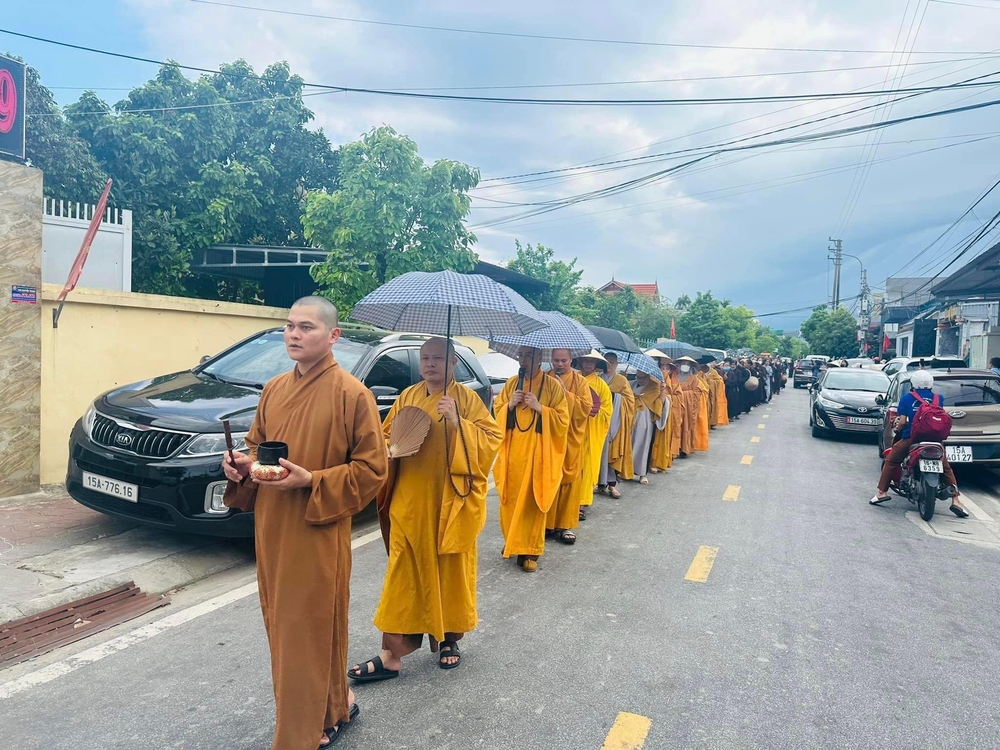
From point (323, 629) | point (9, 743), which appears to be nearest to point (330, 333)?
point (323, 629)

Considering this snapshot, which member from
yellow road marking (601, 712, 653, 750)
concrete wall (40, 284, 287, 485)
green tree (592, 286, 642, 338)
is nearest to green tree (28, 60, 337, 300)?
concrete wall (40, 284, 287, 485)

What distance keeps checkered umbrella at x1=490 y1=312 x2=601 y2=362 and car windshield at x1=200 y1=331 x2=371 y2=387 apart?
1272 mm

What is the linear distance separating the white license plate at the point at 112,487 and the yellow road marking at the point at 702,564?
156 inches

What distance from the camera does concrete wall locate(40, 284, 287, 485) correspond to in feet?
23.3

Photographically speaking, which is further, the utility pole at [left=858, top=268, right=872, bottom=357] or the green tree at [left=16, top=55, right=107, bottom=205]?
the utility pole at [left=858, top=268, right=872, bottom=357]

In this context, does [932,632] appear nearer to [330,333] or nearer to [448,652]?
[448,652]

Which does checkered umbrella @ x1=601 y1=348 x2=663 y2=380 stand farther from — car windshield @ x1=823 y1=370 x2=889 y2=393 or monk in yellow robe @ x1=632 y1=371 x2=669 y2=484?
car windshield @ x1=823 y1=370 x2=889 y2=393

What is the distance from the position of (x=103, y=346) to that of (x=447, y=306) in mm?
4924

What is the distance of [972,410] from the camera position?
916cm

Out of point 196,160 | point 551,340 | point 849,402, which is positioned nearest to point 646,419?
point 551,340

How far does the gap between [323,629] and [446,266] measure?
Result: 1201cm

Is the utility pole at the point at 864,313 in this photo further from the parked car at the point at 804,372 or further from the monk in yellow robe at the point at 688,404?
the monk in yellow robe at the point at 688,404

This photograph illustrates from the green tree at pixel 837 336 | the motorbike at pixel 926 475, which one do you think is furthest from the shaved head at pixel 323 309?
the green tree at pixel 837 336

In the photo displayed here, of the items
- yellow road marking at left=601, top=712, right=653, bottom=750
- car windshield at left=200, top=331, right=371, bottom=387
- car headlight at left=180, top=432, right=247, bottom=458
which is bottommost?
yellow road marking at left=601, top=712, right=653, bottom=750
